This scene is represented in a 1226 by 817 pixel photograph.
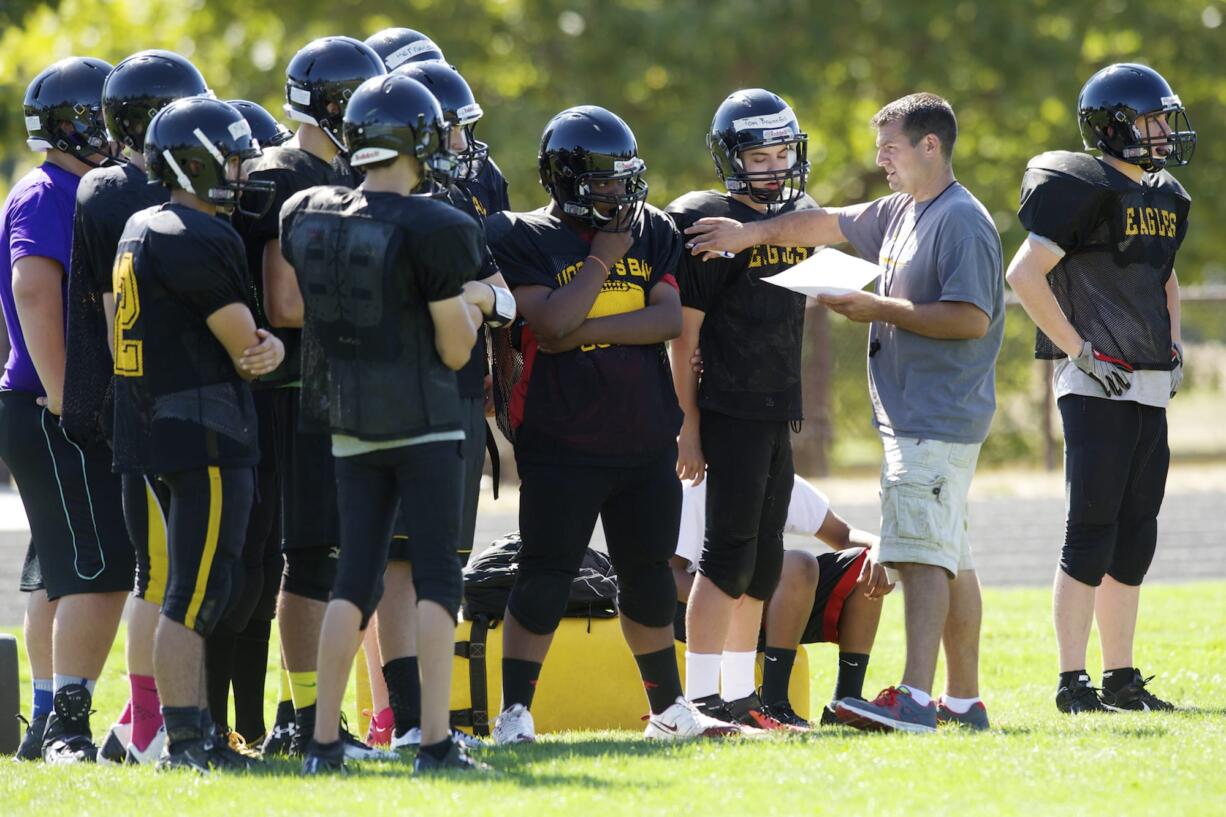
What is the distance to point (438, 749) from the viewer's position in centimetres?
486

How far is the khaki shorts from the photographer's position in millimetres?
5887

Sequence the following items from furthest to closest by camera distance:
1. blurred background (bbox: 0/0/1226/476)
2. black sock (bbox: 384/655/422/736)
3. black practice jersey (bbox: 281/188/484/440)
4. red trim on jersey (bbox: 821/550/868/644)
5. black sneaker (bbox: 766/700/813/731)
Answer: blurred background (bbox: 0/0/1226/476) → red trim on jersey (bbox: 821/550/868/644) → black sneaker (bbox: 766/700/813/731) → black sock (bbox: 384/655/422/736) → black practice jersey (bbox: 281/188/484/440)

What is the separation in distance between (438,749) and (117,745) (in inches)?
50.0

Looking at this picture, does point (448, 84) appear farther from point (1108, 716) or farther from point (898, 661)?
point (898, 661)

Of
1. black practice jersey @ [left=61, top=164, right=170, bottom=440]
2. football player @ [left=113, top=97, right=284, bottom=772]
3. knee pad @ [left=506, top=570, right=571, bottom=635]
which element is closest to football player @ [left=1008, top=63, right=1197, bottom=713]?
knee pad @ [left=506, top=570, right=571, bottom=635]

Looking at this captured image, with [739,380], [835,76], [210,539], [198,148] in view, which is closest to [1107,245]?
[739,380]

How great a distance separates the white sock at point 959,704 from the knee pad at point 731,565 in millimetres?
846

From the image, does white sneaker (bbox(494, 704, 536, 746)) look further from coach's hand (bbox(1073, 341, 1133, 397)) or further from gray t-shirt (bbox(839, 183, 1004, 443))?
coach's hand (bbox(1073, 341, 1133, 397))

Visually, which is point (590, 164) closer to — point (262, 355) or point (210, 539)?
point (262, 355)

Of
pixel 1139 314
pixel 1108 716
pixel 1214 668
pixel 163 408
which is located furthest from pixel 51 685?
pixel 1214 668

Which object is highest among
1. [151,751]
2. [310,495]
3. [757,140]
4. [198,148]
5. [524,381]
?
[757,140]

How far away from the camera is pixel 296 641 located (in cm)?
546

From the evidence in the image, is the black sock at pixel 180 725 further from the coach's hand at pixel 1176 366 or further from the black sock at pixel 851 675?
the coach's hand at pixel 1176 366

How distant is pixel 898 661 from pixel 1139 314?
9.34 feet
